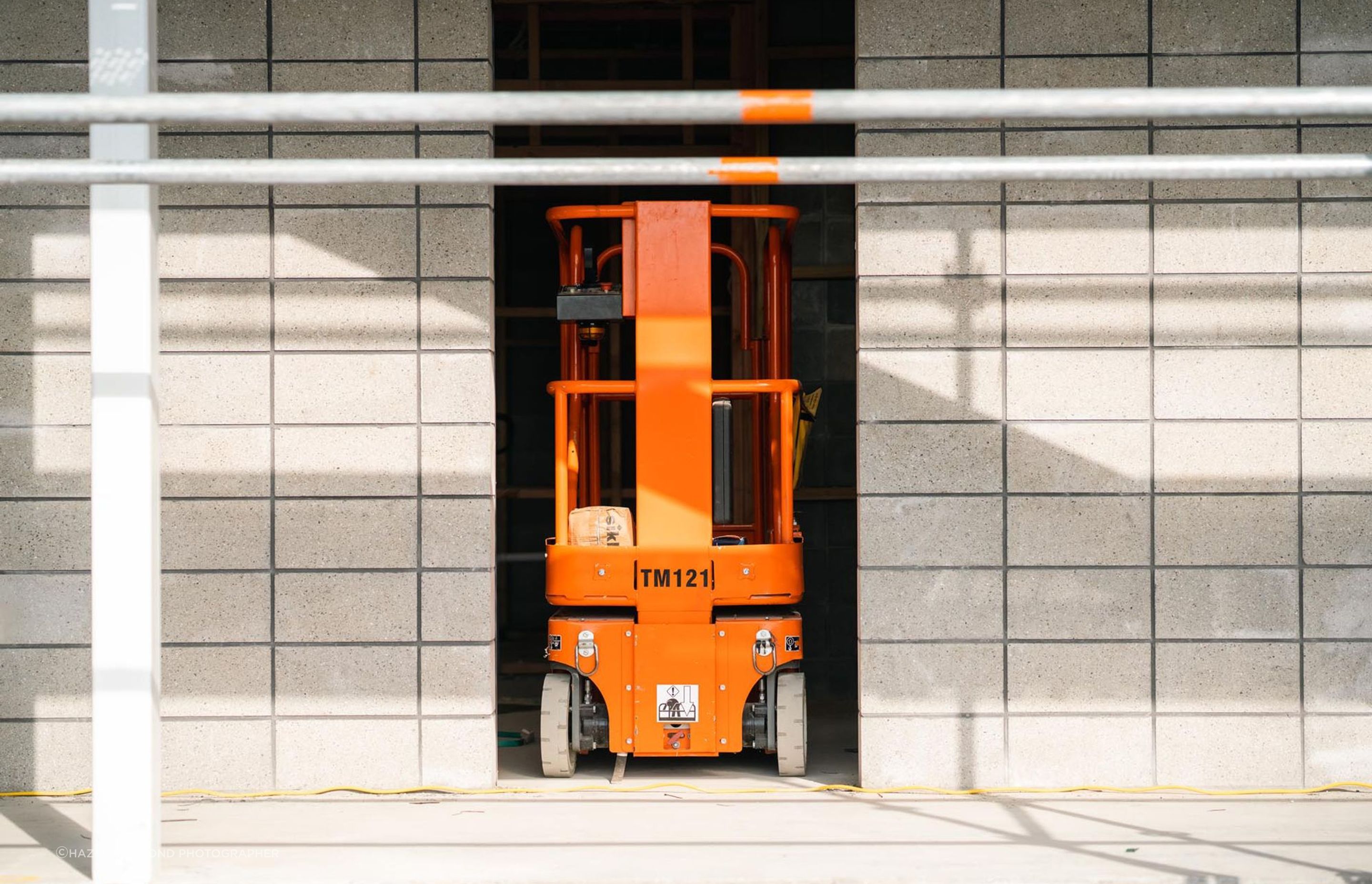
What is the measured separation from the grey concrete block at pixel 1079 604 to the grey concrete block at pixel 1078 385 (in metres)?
0.62

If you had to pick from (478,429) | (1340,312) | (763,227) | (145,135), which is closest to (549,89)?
(763,227)

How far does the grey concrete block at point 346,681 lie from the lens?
191 inches

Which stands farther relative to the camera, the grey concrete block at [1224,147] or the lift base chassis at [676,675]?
the lift base chassis at [676,675]

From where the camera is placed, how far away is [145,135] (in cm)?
362

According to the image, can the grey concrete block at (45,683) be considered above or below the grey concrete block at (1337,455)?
below

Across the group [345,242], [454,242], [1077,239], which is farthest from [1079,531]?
[345,242]

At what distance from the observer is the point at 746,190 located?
711 cm

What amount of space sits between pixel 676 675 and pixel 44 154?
3256 mm

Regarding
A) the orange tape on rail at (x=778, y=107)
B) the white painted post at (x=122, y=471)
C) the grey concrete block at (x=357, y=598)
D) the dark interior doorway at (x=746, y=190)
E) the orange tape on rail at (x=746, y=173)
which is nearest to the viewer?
the orange tape on rail at (x=778, y=107)


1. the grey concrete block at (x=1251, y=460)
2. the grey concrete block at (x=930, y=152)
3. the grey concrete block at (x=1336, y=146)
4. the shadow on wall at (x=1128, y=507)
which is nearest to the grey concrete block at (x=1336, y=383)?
the shadow on wall at (x=1128, y=507)

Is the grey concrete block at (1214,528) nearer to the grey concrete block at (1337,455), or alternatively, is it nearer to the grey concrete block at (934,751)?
the grey concrete block at (1337,455)

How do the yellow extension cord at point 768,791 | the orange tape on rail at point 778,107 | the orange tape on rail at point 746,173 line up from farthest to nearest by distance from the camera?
the yellow extension cord at point 768,791 → the orange tape on rail at point 746,173 → the orange tape on rail at point 778,107

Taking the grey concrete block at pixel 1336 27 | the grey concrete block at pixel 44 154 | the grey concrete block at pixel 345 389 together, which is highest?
the grey concrete block at pixel 1336 27

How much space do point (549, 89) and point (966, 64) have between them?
3.32m
